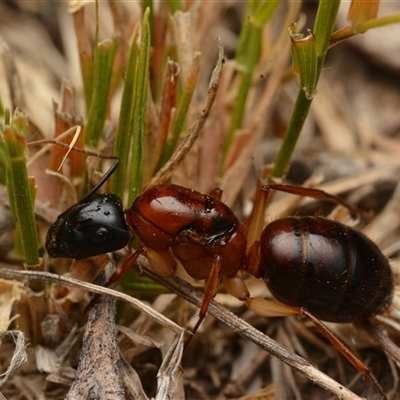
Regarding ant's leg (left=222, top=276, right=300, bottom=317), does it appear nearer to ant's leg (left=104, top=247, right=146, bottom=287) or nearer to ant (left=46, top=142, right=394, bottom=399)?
ant (left=46, top=142, right=394, bottom=399)

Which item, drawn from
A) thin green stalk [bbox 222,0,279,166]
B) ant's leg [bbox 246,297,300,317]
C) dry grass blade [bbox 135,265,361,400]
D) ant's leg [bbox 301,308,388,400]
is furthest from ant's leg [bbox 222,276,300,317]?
thin green stalk [bbox 222,0,279,166]

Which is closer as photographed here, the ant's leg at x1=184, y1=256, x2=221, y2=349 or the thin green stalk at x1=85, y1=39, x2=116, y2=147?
the ant's leg at x1=184, y1=256, x2=221, y2=349

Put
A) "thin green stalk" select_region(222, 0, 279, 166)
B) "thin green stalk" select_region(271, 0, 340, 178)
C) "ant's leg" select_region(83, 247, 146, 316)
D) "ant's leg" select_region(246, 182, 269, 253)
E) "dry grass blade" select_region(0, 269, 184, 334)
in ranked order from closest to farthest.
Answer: "thin green stalk" select_region(271, 0, 340, 178), "dry grass blade" select_region(0, 269, 184, 334), "ant's leg" select_region(83, 247, 146, 316), "ant's leg" select_region(246, 182, 269, 253), "thin green stalk" select_region(222, 0, 279, 166)

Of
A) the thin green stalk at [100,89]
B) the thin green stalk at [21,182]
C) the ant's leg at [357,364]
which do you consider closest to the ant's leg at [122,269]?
the thin green stalk at [21,182]

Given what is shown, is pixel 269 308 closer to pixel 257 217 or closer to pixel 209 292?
pixel 209 292

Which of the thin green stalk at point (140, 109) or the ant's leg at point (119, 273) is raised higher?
the thin green stalk at point (140, 109)

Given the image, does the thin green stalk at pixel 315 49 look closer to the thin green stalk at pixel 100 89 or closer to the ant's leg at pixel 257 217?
the ant's leg at pixel 257 217

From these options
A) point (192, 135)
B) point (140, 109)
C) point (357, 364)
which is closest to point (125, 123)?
point (140, 109)

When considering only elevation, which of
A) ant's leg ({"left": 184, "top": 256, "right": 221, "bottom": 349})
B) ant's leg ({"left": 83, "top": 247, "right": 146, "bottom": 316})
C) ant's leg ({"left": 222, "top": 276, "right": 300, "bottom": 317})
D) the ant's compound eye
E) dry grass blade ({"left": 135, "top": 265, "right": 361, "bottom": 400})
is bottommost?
ant's leg ({"left": 222, "top": 276, "right": 300, "bottom": 317})
